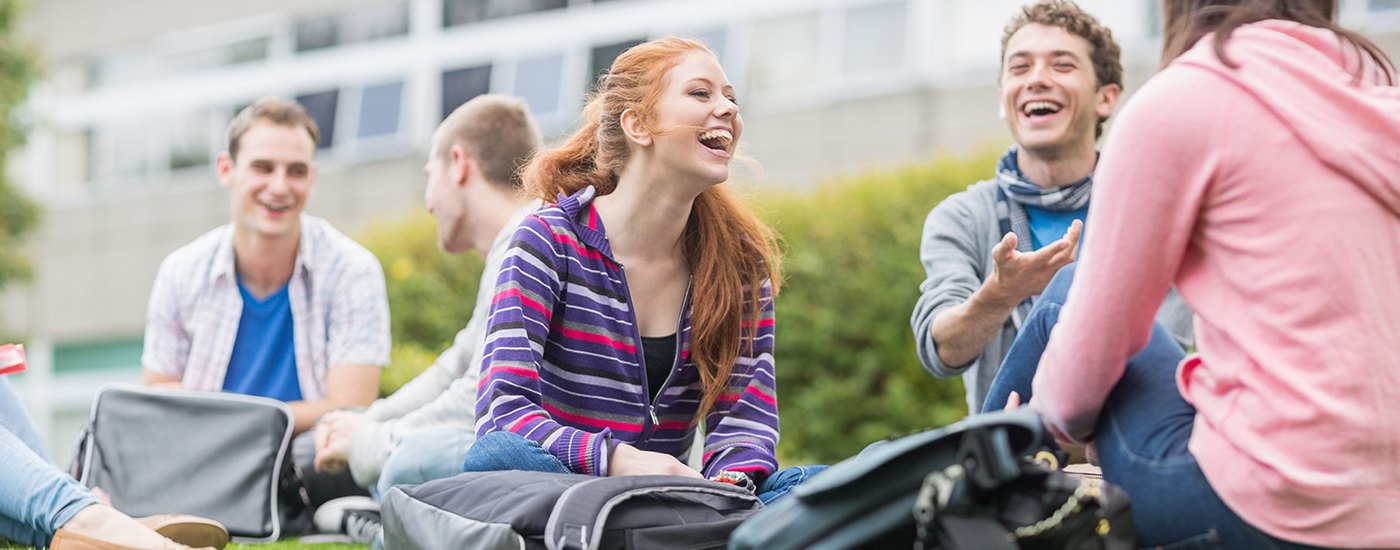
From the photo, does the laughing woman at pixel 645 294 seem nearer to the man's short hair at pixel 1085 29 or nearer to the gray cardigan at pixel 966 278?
the gray cardigan at pixel 966 278

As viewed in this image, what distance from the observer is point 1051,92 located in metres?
4.26

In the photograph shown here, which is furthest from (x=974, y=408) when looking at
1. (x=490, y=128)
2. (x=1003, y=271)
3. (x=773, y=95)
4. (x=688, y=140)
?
(x=773, y=95)

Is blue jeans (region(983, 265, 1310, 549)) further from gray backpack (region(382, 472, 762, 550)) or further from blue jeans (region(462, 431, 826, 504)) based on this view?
blue jeans (region(462, 431, 826, 504))

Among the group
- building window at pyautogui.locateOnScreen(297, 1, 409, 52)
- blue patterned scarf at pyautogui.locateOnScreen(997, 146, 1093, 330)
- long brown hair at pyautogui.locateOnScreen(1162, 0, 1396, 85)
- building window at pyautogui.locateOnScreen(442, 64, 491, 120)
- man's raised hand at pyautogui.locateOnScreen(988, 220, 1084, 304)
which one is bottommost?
man's raised hand at pyautogui.locateOnScreen(988, 220, 1084, 304)

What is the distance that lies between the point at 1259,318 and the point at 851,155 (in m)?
12.5

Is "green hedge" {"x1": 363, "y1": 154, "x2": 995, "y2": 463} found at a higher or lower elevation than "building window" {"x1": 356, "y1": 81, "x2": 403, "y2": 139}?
lower

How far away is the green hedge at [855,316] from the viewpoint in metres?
9.05

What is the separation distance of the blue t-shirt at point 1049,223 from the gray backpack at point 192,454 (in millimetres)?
2624

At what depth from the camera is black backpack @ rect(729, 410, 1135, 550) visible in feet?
7.28

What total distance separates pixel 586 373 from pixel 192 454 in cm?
206

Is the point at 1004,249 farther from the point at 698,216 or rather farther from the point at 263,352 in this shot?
the point at 263,352

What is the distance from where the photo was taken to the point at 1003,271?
3615 millimetres

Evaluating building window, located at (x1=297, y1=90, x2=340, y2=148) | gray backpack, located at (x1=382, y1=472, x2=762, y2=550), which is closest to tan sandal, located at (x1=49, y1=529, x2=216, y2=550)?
gray backpack, located at (x1=382, y1=472, x2=762, y2=550)

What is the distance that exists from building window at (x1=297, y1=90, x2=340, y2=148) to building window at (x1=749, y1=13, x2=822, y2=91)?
6.36 meters
